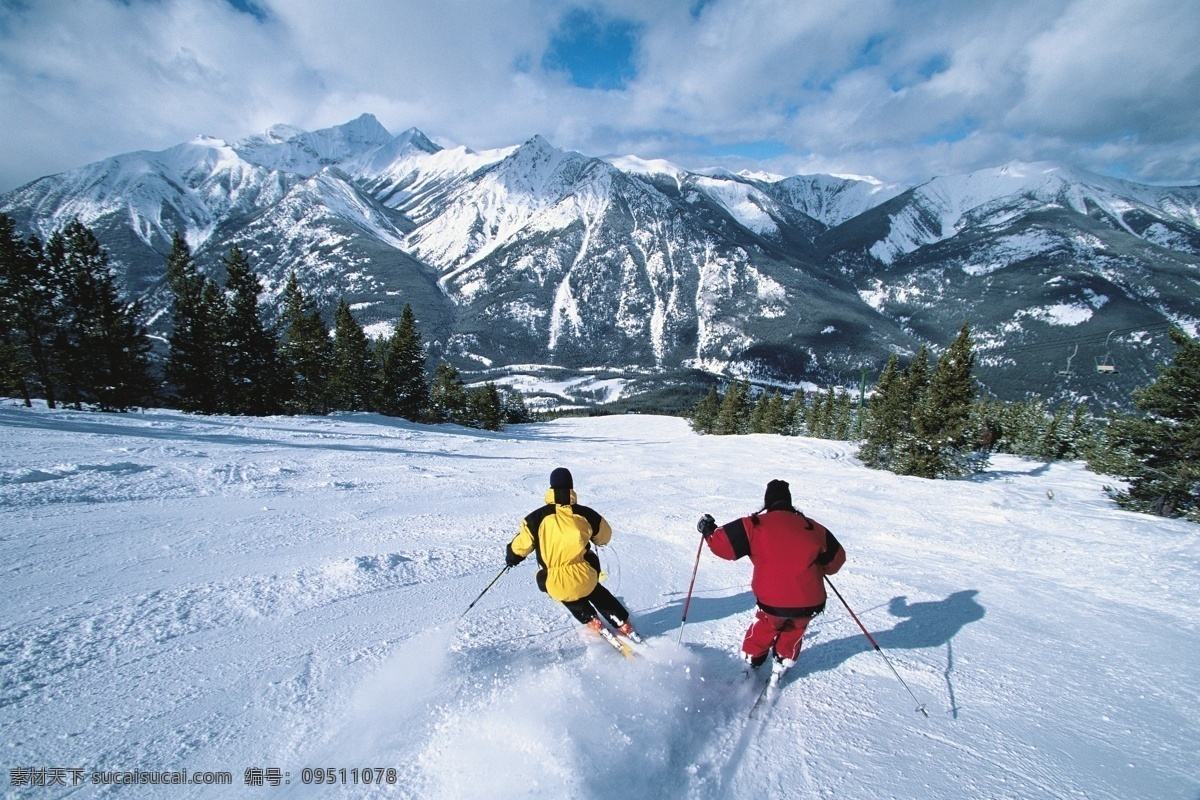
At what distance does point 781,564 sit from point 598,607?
189 centimetres

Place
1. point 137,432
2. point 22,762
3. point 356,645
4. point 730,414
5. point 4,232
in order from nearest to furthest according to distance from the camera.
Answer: point 22,762, point 356,645, point 137,432, point 4,232, point 730,414

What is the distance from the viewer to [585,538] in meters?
4.50

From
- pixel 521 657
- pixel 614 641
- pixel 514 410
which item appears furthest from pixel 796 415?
pixel 521 657

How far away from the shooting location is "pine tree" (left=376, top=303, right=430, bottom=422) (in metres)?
37.0

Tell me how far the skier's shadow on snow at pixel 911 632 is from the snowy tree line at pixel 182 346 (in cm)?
3203

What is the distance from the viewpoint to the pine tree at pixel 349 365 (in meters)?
33.3

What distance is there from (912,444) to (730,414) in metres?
37.1

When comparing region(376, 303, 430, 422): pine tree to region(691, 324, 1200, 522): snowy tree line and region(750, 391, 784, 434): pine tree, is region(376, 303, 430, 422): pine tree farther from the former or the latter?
region(750, 391, 784, 434): pine tree

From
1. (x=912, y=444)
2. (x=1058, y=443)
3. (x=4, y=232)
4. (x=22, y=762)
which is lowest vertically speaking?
(x=1058, y=443)

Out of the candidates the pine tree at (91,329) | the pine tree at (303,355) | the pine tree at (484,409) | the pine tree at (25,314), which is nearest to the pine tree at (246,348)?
the pine tree at (303,355)

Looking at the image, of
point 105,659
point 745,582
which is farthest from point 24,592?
point 745,582

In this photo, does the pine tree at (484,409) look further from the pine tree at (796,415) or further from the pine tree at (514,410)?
the pine tree at (796,415)

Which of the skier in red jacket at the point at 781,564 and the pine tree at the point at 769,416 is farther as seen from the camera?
the pine tree at the point at 769,416

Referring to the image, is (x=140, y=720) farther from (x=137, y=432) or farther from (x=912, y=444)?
(x=912, y=444)
